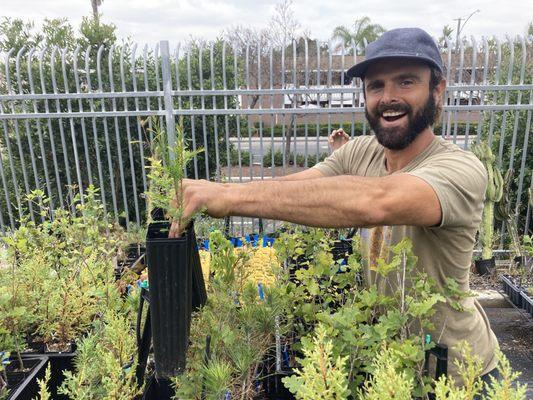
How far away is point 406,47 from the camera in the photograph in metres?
1.39

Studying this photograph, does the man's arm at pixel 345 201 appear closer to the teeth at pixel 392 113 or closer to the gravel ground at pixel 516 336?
the teeth at pixel 392 113

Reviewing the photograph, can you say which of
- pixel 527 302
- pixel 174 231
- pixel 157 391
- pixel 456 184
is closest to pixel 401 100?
pixel 456 184

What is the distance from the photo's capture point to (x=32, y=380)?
1597mm

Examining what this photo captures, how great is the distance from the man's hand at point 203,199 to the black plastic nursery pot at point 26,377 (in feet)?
3.53

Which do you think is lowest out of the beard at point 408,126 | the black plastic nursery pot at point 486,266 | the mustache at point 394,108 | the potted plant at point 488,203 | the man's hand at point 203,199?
the black plastic nursery pot at point 486,266

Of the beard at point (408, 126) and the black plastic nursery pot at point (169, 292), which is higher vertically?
the beard at point (408, 126)

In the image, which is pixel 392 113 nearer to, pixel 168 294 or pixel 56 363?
pixel 168 294

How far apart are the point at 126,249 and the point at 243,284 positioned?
9.31 feet

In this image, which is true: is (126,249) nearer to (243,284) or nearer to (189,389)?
(243,284)

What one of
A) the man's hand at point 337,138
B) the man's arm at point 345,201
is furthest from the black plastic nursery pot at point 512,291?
the man's arm at point 345,201

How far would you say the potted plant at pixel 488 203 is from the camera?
4.19m

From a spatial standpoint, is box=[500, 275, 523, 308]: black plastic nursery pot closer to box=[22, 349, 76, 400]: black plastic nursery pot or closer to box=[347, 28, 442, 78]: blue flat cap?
box=[347, 28, 442, 78]: blue flat cap

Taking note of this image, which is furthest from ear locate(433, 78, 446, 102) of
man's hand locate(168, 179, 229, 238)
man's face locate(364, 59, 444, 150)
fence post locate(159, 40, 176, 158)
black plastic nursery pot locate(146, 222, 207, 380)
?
fence post locate(159, 40, 176, 158)

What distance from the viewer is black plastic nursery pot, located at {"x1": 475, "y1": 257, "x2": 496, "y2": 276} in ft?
14.2
